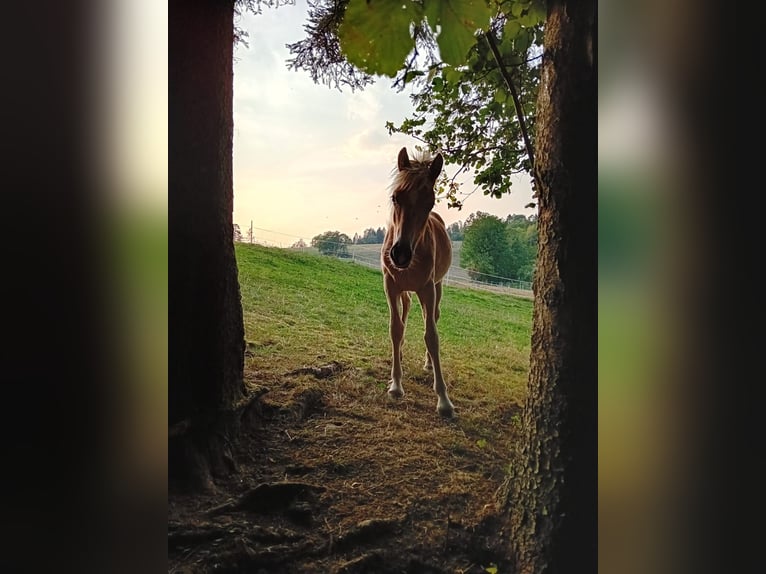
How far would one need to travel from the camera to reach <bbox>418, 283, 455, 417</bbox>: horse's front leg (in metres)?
1.06

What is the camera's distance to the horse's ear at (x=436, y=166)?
1036 millimetres

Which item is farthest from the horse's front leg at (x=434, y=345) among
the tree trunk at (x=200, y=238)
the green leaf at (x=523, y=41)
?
the green leaf at (x=523, y=41)

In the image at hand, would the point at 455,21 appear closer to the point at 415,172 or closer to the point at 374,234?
the point at 415,172

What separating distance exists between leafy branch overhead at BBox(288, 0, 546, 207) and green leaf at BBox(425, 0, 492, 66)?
137 mm

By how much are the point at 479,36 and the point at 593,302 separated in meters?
0.70

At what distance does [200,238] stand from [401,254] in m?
0.54

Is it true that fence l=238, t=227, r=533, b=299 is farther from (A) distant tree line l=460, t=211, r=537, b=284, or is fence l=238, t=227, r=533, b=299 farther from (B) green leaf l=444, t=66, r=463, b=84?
(B) green leaf l=444, t=66, r=463, b=84

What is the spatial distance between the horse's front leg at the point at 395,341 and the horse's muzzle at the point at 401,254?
0.08 m
